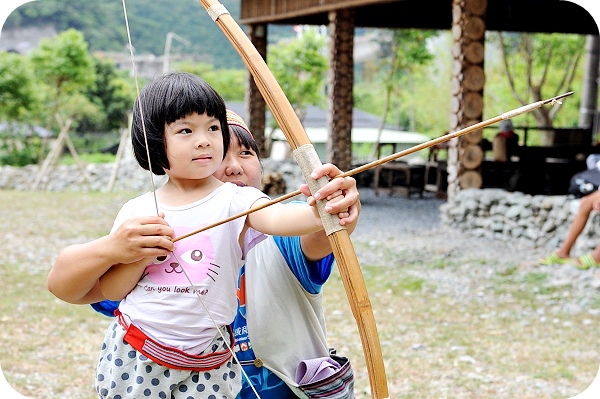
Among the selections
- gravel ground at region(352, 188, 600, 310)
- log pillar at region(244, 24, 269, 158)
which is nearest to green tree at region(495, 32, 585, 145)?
log pillar at region(244, 24, 269, 158)

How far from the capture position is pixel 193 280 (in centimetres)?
154

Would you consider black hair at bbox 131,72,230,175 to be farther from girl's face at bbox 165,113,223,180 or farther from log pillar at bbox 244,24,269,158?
log pillar at bbox 244,24,269,158

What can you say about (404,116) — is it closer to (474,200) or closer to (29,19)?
(29,19)

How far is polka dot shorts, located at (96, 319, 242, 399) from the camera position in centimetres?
151

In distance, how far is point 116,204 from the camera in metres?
13.4

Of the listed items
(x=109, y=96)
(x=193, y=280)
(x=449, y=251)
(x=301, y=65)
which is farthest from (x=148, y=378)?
(x=109, y=96)

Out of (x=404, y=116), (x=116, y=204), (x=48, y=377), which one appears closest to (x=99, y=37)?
(x=404, y=116)

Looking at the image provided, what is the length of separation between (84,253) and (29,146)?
25451 mm

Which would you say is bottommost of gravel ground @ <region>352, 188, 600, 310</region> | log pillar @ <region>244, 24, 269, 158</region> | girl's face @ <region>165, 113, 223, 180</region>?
gravel ground @ <region>352, 188, 600, 310</region>

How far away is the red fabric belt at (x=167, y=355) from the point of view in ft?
4.93

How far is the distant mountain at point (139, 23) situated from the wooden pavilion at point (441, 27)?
34930 millimetres

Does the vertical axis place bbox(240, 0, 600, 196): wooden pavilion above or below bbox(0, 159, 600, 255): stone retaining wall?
above

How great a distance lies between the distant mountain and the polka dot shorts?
47.0 metres

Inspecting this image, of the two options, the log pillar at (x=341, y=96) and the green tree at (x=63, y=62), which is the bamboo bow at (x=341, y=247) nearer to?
the log pillar at (x=341, y=96)
